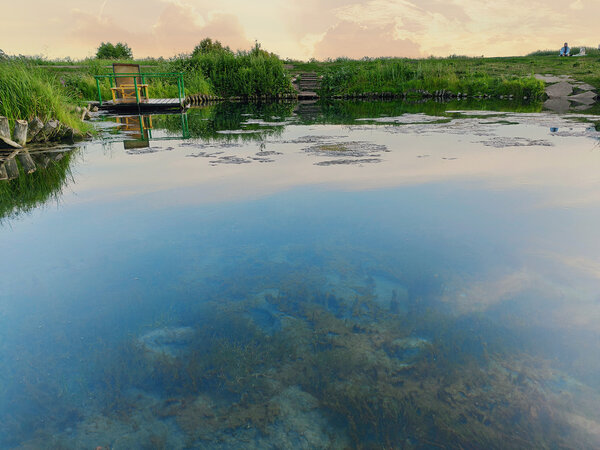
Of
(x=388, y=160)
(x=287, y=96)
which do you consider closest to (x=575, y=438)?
(x=388, y=160)

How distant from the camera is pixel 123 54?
5416 cm

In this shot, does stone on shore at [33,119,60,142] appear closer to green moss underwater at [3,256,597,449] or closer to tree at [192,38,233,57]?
green moss underwater at [3,256,597,449]

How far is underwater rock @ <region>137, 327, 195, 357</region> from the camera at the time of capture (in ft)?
6.17

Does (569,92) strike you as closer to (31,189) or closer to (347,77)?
(347,77)

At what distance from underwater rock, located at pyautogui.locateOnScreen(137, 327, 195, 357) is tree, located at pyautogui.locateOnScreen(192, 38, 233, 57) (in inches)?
924

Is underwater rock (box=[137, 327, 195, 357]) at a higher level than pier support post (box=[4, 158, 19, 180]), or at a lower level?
lower

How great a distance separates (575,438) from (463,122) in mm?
10013

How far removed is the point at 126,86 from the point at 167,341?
15545mm

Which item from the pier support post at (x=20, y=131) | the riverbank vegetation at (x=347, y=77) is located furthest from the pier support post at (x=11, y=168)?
the riverbank vegetation at (x=347, y=77)

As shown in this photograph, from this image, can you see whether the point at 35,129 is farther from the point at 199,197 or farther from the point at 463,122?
the point at 463,122

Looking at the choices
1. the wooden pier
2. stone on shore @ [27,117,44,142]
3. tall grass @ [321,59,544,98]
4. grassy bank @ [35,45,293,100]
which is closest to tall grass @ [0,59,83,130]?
stone on shore @ [27,117,44,142]

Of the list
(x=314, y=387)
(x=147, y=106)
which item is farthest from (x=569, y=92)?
(x=314, y=387)

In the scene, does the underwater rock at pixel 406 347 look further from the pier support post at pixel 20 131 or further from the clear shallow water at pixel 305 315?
the pier support post at pixel 20 131

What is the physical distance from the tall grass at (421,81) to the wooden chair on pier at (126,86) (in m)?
10.3
